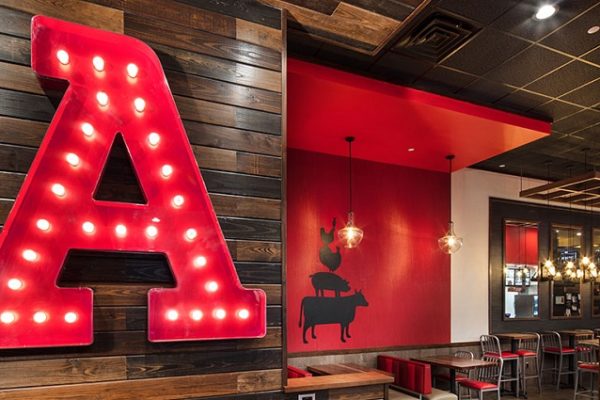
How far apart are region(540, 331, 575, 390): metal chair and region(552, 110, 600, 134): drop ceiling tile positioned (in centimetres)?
389

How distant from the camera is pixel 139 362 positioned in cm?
206

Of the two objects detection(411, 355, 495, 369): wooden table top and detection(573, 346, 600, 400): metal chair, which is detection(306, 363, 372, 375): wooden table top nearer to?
detection(411, 355, 495, 369): wooden table top

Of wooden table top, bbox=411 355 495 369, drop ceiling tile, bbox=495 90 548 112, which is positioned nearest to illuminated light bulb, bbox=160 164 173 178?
drop ceiling tile, bbox=495 90 548 112

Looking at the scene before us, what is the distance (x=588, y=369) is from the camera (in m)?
6.09

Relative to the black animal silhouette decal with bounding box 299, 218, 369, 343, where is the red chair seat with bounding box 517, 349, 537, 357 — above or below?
below

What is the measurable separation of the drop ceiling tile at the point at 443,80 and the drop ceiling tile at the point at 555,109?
113cm

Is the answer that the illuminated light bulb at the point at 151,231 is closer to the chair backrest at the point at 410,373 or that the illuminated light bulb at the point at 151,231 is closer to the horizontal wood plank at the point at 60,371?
the horizontal wood plank at the point at 60,371

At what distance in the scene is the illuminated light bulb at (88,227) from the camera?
6.34 ft

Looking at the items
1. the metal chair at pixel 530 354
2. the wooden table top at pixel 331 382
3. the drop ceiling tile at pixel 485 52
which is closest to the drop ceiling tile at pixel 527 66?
the drop ceiling tile at pixel 485 52

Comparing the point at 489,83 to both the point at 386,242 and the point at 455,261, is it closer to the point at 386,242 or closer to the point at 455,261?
the point at 386,242

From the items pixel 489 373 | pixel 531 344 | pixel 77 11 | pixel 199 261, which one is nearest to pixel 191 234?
pixel 199 261

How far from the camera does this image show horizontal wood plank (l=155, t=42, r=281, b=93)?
7.48ft

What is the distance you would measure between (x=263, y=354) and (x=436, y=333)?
15.2 feet

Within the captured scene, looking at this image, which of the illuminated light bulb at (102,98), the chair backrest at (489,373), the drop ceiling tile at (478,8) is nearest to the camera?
the illuminated light bulb at (102,98)
